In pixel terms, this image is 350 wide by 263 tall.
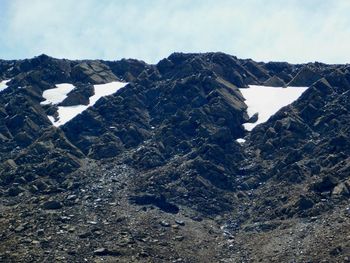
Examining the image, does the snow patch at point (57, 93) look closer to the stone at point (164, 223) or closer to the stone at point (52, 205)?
the stone at point (52, 205)

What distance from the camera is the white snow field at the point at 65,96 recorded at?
366 feet

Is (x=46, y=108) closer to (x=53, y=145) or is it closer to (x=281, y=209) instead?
(x=53, y=145)

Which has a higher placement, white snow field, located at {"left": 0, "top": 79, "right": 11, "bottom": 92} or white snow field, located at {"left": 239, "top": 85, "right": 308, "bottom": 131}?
white snow field, located at {"left": 0, "top": 79, "right": 11, "bottom": 92}

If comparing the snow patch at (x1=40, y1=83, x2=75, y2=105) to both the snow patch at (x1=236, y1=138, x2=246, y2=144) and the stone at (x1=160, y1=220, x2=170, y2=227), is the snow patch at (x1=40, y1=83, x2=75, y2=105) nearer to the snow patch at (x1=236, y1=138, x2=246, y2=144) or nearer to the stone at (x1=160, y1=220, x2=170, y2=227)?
the snow patch at (x1=236, y1=138, x2=246, y2=144)

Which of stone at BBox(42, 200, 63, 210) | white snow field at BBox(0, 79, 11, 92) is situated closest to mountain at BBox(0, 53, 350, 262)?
stone at BBox(42, 200, 63, 210)

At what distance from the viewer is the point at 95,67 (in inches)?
5187

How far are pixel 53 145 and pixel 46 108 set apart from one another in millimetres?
18892

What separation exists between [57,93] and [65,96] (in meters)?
2.60

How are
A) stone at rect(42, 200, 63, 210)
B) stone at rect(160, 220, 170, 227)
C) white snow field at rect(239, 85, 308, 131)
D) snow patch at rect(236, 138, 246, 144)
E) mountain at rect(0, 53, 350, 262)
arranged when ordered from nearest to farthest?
mountain at rect(0, 53, 350, 262) → stone at rect(160, 220, 170, 227) → stone at rect(42, 200, 63, 210) → snow patch at rect(236, 138, 246, 144) → white snow field at rect(239, 85, 308, 131)

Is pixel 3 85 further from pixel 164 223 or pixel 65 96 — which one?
pixel 164 223

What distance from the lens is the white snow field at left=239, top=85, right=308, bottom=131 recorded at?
356ft

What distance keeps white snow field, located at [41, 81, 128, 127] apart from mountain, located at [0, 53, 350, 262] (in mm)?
393

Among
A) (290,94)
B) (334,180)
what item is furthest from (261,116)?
(334,180)

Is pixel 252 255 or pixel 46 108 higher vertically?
pixel 46 108
